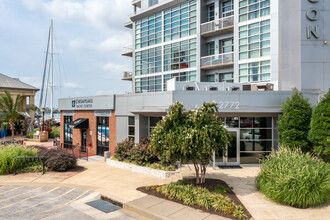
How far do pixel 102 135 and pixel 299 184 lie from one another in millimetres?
16129

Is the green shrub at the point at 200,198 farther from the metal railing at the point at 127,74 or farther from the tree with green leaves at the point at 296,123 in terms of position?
the metal railing at the point at 127,74

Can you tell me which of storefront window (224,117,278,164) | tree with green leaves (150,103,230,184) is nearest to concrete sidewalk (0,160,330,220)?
storefront window (224,117,278,164)

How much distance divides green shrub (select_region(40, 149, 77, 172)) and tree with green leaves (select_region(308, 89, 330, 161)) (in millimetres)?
13629

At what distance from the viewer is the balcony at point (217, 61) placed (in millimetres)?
22703

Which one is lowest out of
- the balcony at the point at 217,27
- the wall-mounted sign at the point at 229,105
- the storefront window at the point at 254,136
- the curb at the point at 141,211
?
the curb at the point at 141,211

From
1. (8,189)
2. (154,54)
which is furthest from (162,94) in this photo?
(154,54)

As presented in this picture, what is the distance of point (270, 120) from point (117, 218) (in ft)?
36.8

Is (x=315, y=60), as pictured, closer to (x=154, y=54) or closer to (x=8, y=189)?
(x=154, y=54)

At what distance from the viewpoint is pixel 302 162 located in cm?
932

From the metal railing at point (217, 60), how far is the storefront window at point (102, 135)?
1145cm

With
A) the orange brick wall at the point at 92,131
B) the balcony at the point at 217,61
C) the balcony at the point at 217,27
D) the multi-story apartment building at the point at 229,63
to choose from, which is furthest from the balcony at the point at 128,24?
the orange brick wall at the point at 92,131

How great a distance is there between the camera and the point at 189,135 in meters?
9.08

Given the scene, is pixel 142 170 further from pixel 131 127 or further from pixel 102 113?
pixel 102 113

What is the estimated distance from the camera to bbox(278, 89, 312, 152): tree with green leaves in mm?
12523
